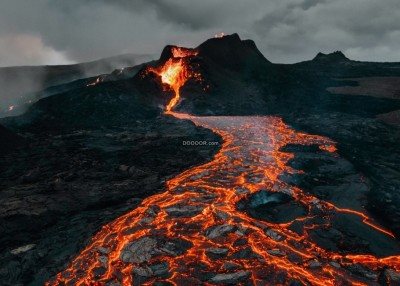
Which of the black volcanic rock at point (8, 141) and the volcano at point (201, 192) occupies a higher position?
the black volcanic rock at point (8, 141)

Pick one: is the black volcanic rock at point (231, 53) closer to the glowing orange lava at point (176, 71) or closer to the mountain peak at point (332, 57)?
the glowing orange lava at point (176, 71)

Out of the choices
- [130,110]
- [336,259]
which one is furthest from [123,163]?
[130,110]

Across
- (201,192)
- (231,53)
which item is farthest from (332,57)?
(201,192)

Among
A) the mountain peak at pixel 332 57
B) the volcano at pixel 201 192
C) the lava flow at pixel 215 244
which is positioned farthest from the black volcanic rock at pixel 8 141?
the mountain peak at pixel 332 57

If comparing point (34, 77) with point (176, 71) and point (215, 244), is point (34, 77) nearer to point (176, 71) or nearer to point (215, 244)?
point (176, 71)

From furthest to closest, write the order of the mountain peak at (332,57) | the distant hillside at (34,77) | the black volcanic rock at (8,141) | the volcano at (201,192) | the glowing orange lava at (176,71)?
1. the mountain peak at (332,57)
2. the distant hillside at (34,77)
3. the glowing orange lava at (176,71)
4. the black volcanic rock at (8,141)
5. the volcano at (201,192)

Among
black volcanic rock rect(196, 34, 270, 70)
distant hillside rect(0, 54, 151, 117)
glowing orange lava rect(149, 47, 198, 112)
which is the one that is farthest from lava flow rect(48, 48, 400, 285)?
distant hillside rect(0, 54, 151, 117)

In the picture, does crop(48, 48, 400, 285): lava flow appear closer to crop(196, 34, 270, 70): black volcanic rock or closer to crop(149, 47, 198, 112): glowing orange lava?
crop(149, 47, 198, 112): glowing orange lava
